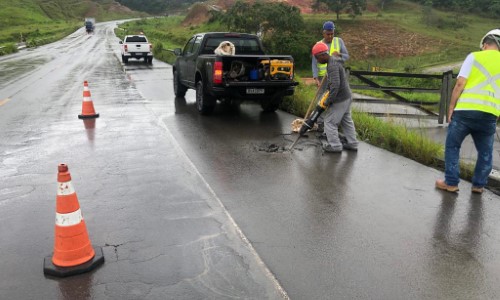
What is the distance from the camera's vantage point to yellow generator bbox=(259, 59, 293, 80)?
31.6 ft

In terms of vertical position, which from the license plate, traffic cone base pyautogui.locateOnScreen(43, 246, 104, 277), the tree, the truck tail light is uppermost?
the tree

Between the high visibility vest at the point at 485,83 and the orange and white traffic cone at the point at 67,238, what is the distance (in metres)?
4.53

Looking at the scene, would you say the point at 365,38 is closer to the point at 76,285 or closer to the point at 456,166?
the point at 456,166

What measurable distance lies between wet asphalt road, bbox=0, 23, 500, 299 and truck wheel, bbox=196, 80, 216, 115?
1.72 meters

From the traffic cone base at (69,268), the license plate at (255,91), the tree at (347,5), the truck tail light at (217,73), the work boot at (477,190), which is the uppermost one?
the tree at (347,5)

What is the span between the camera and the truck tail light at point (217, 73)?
932 centimetres

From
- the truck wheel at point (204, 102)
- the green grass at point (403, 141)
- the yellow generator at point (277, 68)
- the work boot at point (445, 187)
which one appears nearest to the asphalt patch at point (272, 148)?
the green grass at point (403, 141)

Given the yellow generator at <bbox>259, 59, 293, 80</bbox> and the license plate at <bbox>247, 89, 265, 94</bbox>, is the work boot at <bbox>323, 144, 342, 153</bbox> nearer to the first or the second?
the license plate at <bbox>247, 89, 265, 94</bbox>

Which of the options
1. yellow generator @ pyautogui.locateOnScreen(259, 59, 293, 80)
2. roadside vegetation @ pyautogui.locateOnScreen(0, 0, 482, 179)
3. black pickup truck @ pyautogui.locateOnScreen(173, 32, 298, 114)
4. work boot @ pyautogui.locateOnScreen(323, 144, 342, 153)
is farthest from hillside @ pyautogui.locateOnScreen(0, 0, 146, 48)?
work boot @ pyautogui.locateOnScreen(323, 144, 342, 153)

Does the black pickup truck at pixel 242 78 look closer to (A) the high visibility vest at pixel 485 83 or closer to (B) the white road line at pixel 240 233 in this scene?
(B) the white road line at pixel 240 233

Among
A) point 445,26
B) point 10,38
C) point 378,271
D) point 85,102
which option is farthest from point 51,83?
point 445,26

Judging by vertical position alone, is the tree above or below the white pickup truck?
above

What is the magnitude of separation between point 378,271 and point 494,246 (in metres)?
1.36

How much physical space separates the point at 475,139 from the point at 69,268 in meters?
4.82
